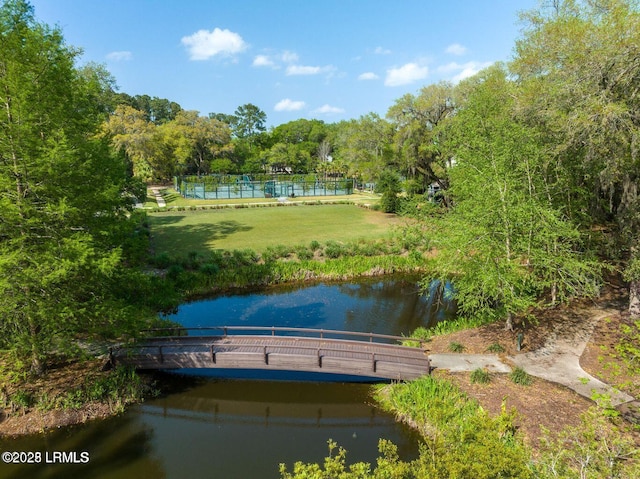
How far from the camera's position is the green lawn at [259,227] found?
29109 millimetres

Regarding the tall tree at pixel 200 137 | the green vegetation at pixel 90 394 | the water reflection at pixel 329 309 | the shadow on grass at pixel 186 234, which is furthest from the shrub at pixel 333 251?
the tall tree at pixel 200 137

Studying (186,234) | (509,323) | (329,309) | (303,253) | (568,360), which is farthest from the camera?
(186,234)

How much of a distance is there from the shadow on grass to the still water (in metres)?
15.0

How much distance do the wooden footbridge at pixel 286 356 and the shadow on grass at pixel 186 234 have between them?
13169 millimetres

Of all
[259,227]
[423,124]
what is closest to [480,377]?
[259,227]

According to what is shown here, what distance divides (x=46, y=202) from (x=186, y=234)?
21072 mm

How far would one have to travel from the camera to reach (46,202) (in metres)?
10.8

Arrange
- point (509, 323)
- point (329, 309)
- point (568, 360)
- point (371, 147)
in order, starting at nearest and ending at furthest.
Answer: point (568, 360)
point (509, 323)
point (329, 309)
point (371, 147)

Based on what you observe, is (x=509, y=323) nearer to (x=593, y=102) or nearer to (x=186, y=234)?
(x=593, y=102)

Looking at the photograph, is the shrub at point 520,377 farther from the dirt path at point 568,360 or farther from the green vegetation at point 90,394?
the green vegetation at point 90,394

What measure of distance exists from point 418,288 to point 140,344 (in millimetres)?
16472

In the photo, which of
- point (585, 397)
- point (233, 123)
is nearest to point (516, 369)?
point (585, 397)

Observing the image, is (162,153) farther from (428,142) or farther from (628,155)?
(628,155)

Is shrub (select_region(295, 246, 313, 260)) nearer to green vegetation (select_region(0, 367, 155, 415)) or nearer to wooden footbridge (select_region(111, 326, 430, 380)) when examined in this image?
wooden footbridge (select_region(111, 326, 430, 380))
